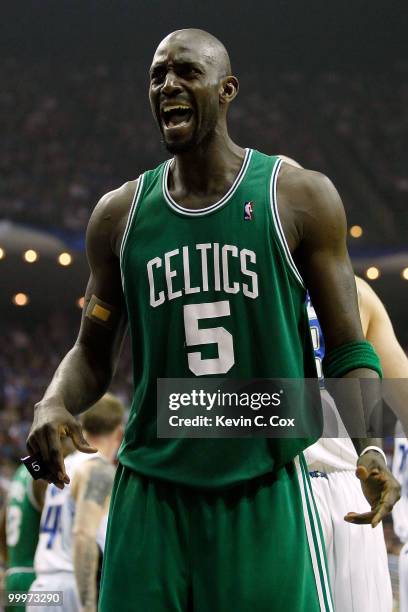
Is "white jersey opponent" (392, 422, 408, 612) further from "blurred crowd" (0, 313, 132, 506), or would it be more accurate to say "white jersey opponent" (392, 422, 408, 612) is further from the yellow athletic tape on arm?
"blurred crowd" (0, 313, 132, 506)

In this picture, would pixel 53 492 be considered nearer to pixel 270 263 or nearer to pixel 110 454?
pixel 110 454

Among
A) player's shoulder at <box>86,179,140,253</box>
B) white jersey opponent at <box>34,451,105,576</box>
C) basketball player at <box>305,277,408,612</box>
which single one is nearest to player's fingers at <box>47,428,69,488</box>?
player's shoulder at <box>86,179,140,253</box>

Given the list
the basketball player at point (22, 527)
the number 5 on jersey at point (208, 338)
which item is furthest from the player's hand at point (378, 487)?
the basketball player at point (22, 527)

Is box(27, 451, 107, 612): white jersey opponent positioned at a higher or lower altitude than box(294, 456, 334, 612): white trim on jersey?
higher

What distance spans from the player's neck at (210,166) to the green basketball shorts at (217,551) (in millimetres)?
613

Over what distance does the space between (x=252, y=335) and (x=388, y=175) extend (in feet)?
42.8

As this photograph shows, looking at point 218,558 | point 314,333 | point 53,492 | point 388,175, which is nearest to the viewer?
point 218,558

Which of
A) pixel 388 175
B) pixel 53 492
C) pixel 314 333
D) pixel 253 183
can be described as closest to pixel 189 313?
pixel 253 183

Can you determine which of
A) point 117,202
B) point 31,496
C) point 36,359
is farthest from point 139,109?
point 117,202

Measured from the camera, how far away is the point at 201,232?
6.82 feet

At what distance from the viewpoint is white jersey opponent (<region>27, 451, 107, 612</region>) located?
15.2ft

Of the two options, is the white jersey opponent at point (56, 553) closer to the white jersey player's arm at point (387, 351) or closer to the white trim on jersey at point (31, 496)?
the white trim on jersey at point (31, 496)

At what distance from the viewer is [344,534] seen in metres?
3.16

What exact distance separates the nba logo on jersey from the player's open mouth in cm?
21
